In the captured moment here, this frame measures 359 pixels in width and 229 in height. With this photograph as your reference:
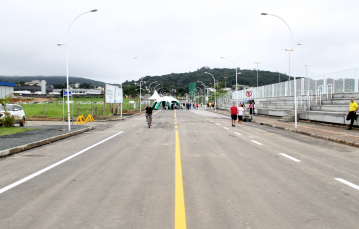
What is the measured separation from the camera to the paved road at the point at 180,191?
4.15 metres

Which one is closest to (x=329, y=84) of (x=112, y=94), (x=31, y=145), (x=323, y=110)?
(x=323, y=110)

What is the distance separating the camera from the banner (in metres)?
35.9

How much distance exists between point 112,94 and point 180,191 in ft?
113

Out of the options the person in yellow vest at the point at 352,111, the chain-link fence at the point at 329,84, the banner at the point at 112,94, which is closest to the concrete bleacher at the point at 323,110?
the chain-link fence at the point at 329,84

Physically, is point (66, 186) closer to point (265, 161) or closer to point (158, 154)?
point (158, 154)

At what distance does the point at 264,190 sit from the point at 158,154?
4721mm

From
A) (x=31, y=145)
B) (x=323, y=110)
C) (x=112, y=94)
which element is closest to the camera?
(x=31, y=145)

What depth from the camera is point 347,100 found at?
79.7ft

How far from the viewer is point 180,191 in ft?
18.0

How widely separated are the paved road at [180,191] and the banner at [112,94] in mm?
26959

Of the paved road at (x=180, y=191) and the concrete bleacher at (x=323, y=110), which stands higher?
the concrete bleacher at (x=323, y=110)

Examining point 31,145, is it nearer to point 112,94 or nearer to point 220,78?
point 112,94

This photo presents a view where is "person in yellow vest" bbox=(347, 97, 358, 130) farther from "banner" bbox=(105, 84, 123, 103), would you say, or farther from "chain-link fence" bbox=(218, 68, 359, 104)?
"banner" bbox=(105, 84, 123, 103)

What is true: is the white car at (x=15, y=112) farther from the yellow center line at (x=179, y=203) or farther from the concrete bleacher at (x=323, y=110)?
the concrete bleacher at (x=323, y=110)
